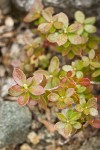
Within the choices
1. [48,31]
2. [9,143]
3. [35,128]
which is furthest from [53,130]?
[48,31]

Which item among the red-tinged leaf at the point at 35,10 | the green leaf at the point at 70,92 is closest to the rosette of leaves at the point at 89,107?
the green leaf at the point at 70,92

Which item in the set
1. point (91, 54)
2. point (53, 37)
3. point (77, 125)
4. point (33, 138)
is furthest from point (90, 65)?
point (33, 138)

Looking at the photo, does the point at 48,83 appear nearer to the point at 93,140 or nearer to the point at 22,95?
the point at 22,95

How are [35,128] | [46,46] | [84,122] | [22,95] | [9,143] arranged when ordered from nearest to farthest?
1. [22,95]
2. [84,122]
3. [9,143]
4. [35,128]
5. [46,46]

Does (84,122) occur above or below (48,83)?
below

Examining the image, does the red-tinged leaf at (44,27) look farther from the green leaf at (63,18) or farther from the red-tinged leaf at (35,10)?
the red-tinged leaf at (35,10)

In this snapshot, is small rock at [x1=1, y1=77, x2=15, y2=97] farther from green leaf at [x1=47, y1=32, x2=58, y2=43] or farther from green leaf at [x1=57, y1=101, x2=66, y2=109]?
green leaf at [x1=57, y1=101, x2=66, y2=109]

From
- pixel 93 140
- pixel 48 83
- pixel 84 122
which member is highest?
pixel 48 83

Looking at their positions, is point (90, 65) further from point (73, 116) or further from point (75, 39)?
Result: point (73, 116)
